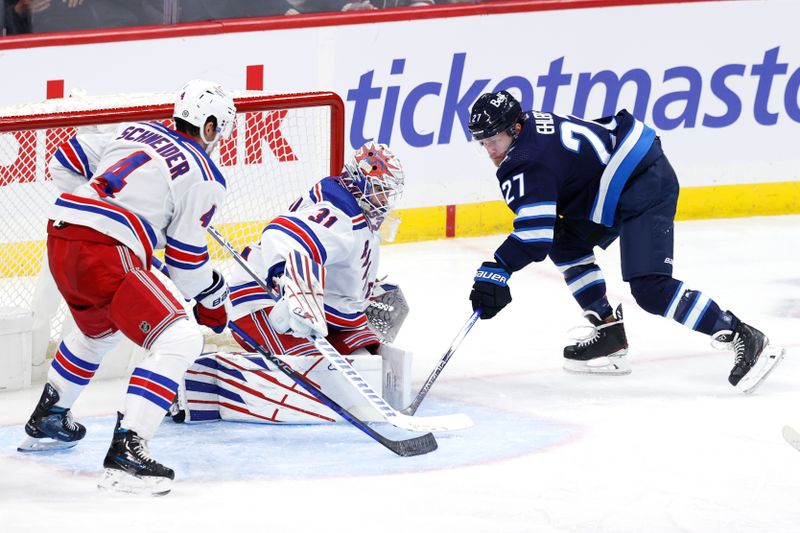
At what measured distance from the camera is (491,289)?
4172 millimetres

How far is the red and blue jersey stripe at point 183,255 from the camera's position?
3486 millimetres

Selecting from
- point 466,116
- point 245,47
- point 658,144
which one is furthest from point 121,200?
point 466,116

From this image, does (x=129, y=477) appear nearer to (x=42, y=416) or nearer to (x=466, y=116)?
(x=42, y=416)

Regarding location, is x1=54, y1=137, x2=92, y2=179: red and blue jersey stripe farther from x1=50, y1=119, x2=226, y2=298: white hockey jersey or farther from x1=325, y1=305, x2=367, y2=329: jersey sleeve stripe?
x1=325, y1=305, x2=367, y2=329: jersey sleeve stripe

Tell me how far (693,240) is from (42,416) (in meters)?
3.57

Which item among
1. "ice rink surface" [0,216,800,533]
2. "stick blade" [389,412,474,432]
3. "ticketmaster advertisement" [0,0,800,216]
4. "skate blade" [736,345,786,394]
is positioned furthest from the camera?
"ticketmaster advertisement" [0,0,800,216]

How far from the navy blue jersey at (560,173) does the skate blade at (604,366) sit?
45cm

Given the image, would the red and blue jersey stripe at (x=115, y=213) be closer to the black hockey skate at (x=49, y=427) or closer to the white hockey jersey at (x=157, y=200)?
the white hockey jersey at (x=157, y=200)

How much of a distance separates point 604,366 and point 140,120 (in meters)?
→ 1.63

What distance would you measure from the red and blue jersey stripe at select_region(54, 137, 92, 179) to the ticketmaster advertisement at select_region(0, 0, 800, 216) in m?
1.72

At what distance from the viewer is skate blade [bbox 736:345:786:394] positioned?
4.35 meters

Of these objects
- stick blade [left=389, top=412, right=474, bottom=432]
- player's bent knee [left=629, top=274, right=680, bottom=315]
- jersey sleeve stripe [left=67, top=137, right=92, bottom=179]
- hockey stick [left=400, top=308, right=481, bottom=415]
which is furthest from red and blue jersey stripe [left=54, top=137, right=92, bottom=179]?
player's bent knee [left=629, top=274, right=680, bottom=315]

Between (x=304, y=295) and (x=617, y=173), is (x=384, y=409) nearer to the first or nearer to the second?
(x=304, y=295)

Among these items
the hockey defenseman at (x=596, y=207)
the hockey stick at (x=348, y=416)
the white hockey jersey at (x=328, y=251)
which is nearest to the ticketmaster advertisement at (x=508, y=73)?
the white hockey jersey at (x=328, y=251)
